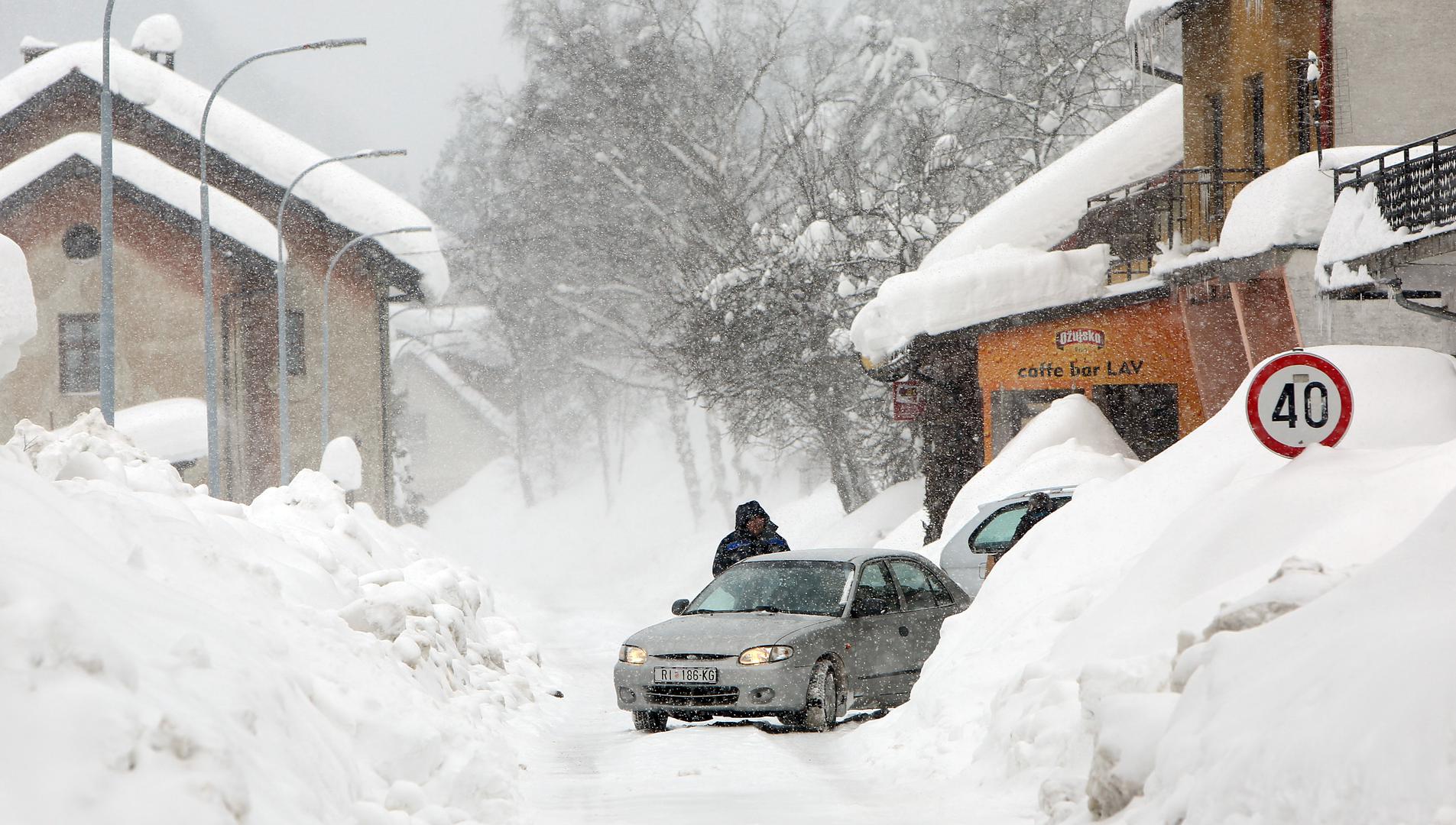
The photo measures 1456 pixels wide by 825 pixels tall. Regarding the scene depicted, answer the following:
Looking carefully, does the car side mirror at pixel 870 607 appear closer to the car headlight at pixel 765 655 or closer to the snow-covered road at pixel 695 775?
the snow-covered road at pixel 695 775

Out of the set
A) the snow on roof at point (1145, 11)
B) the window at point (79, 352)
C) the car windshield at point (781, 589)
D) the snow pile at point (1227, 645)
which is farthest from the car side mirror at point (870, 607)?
the window at point (79, 352)

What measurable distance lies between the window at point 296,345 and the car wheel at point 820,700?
29095mm

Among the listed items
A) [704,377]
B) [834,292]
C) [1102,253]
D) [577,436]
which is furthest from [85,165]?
[577,436]

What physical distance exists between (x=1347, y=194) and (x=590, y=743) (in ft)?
33.1

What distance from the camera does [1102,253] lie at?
2344cm

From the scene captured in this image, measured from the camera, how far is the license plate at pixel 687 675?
1132cm

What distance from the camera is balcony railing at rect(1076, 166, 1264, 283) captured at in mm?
21625

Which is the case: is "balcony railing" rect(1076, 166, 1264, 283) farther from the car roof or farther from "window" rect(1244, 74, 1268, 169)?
the car roof

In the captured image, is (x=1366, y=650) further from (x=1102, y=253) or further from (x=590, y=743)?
(x=1102, y=253)

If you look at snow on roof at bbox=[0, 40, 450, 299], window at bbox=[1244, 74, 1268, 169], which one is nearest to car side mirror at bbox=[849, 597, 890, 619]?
window at bbox=[1244, 74, 1268, 169]

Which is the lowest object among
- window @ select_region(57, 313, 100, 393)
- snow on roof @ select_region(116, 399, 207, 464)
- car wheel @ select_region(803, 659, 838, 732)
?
car wheel @ select_region(803, 659, 838, 732)

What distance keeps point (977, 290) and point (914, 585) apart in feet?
37.6

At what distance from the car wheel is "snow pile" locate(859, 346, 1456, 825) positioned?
616 millimetres

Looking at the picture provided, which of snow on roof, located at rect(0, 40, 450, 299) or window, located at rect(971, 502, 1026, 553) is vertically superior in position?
snow on roof, located at rect(0, 40, 450, 299)
